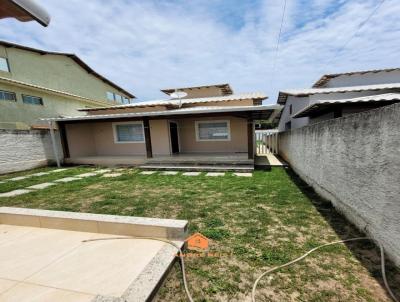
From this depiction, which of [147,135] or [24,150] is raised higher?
[147,135]

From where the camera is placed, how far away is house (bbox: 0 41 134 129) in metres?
11.7

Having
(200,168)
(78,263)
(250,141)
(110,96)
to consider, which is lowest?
(200,168)

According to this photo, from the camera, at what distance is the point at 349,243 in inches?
105

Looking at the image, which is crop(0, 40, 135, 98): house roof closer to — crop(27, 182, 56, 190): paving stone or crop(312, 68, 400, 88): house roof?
crop(27, 182, 56, 190): paving stone

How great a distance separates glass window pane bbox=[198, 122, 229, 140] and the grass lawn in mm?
4463

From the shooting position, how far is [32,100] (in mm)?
12906

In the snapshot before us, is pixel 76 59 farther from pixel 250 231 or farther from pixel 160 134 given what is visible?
pixel 250 231

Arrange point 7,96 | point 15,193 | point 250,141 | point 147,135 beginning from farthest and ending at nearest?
point 7,96 → point 147,135 → point 250,141 → point 15,193

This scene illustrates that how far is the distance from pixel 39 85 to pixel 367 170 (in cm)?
1904

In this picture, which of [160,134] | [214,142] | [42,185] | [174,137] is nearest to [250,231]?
[42,185]

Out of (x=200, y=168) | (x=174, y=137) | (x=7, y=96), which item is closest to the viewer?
(x=200, y=168)

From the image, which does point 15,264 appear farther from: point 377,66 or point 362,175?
point 377,66

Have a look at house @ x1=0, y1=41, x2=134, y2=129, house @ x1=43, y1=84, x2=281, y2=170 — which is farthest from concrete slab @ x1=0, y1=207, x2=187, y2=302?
house @ x1=0, y1=41, x2=134, y2=129

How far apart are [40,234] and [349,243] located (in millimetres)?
4579
